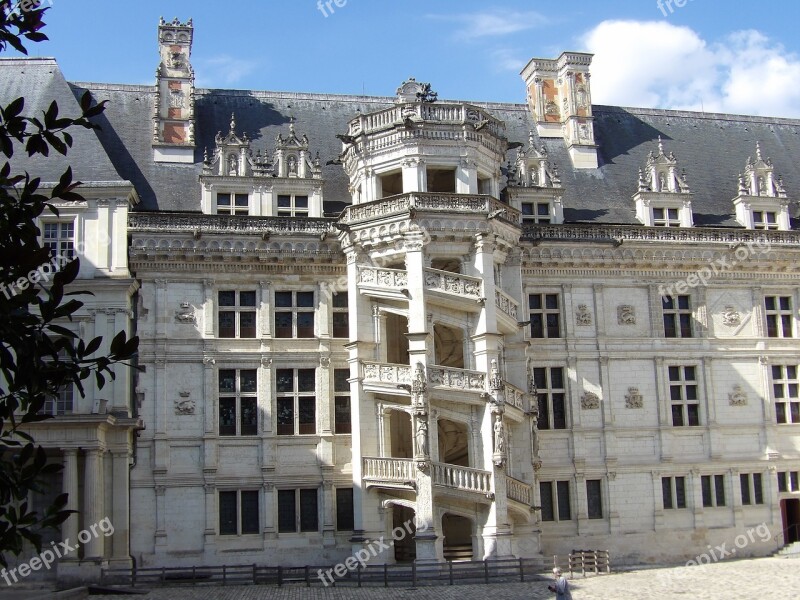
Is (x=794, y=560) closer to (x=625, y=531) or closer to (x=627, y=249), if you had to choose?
(x=625, y=531)

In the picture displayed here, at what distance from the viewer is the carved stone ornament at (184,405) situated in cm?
2870

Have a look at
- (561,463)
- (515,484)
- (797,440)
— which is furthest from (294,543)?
(797,440)

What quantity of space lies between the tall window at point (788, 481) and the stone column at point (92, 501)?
20.8 metres

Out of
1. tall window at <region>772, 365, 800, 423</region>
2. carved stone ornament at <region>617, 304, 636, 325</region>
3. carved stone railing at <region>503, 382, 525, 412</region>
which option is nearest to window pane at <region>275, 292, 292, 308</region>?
carved stone railing at <region>503, 382, 525, 412</region>

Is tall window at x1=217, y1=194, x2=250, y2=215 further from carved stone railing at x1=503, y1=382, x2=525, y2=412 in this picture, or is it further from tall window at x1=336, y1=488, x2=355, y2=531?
carved stone railing at x1=503, y1=382, x2=525, y2=412

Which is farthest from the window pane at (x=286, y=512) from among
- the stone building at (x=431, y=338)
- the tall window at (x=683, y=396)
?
the tall window at (x=683, y=396)

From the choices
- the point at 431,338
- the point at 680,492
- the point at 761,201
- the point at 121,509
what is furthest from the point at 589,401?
the point at 121,509

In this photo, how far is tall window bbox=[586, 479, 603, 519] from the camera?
30703mm

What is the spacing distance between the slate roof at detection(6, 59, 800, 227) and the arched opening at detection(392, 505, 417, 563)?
9691mm

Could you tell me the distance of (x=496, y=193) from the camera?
99.5ft

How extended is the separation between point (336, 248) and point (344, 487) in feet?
23.4

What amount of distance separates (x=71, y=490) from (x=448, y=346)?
1175 centimetres

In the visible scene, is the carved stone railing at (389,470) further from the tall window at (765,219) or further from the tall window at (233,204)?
the tall window at (765,219)
